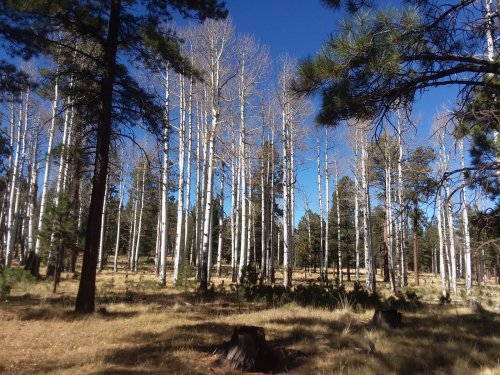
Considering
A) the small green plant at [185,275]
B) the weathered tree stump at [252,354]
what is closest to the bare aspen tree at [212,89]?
the small green plant at [185,275]

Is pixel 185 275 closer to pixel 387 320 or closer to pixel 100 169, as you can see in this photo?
pixel 100 169

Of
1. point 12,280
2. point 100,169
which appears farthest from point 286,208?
point 12,280

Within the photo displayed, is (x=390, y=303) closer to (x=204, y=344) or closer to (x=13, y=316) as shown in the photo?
(x=204, y=344)

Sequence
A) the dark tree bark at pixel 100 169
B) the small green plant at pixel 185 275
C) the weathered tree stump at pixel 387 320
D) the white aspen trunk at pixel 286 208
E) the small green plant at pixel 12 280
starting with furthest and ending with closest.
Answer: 1. the white aspen trunk at pixel 286 208
2. the small green plant at pixel 185 275
3. the small green plant at pixel 12 280
4. the dark tree bark at pixel 100 169
5. the weathered tree stump at pixel 387 320

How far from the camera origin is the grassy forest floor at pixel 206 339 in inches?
184

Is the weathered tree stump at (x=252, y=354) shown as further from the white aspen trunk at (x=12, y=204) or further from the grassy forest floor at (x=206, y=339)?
the white aspen trunk at (x=12, y=204)

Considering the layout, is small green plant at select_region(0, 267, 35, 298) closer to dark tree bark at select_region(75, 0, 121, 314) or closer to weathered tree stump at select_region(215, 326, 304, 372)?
dark tree bark at select_region(75, 0, 121, 314)

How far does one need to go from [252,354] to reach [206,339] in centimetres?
150

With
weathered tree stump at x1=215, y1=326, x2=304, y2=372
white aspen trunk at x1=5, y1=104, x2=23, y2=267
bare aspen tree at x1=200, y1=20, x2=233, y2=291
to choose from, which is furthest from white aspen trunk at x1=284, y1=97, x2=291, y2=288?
white aspen trunk at x1=5, y1=104, x2=23, y2=267

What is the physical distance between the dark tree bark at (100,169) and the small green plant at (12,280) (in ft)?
9.13

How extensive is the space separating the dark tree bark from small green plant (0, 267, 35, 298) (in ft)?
9.13

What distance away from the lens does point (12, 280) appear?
33.8 feet

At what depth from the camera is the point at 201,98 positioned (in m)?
17.6

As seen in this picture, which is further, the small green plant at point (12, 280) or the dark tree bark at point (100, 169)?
the small green plant at point (12, 280)
